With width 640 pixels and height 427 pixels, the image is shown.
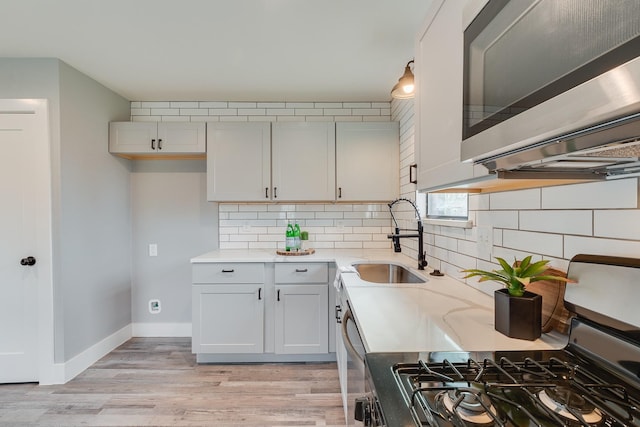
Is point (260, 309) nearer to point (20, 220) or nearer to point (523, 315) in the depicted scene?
point (20, 220)

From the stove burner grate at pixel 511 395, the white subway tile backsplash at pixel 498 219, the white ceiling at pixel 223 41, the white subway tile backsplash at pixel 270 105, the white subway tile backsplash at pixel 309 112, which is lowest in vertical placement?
the stove burner grate at pixel 511 395

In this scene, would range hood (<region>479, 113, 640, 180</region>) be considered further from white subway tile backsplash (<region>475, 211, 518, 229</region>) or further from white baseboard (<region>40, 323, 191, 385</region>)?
white baseboard (<region>40, 323, 191, 385</region>)

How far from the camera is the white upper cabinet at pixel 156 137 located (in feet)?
9.04

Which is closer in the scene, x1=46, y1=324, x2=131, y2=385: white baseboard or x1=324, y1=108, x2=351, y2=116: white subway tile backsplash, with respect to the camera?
x1=46, y1=324, x2=131, y2=385: white baseboard

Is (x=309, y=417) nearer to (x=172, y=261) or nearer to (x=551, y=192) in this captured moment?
(x=551, y=192)

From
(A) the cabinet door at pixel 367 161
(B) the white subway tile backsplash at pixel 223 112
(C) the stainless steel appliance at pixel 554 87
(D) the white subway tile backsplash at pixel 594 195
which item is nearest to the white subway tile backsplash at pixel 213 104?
(B) the white subway tile backsplash at pixel 223 112

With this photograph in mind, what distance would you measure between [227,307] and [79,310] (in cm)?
112

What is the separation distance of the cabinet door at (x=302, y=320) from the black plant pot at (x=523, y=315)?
1711mm

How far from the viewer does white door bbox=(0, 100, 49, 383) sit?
2.22 meters

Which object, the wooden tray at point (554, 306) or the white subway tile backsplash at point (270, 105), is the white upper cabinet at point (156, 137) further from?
the wooden tray at point (554, 306)

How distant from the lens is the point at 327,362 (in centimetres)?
259

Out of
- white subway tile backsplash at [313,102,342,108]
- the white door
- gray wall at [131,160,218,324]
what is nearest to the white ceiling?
white subway tile backsplash at [313,102,342,108]

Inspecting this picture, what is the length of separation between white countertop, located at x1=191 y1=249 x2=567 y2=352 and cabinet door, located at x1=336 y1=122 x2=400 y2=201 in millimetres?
1165

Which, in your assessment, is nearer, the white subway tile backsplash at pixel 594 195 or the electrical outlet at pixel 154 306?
the white subway tile backsplash at pixel 594 195
